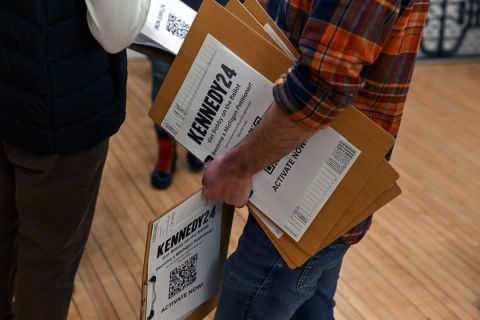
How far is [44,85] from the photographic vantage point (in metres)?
1.18

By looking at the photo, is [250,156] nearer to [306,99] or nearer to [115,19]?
[306,99]

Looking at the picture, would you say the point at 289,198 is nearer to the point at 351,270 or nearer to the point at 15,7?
the point at 15,7

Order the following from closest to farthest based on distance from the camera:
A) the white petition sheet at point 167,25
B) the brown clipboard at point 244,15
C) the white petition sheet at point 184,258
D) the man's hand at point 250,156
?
the man's hand at point 250,156 < the brown clipboard at point 244,15 < the white petition sheet at point 184,258 < the white petition sheet at point 167,25

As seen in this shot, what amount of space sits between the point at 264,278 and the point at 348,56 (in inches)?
20.1

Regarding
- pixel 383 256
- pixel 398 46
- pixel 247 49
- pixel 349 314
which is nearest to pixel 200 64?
pixel 247 49

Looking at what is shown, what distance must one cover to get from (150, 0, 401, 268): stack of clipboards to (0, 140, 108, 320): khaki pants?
36 cm

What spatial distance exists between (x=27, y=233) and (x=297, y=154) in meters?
0.66

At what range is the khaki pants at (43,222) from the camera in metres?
1.31

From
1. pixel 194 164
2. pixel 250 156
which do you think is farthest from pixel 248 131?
pixel 194 164

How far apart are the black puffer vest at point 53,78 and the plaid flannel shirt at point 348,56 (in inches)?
16.1

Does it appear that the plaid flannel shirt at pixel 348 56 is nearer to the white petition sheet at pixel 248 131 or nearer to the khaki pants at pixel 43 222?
the white petition sheet at pixel 248 131

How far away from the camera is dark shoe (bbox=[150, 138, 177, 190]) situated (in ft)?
8.12

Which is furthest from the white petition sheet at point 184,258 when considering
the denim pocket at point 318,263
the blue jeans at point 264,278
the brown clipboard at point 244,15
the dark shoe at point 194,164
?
the dark shoe at point 194,164

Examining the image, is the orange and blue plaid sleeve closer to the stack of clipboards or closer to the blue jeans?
the stack of clipboards
